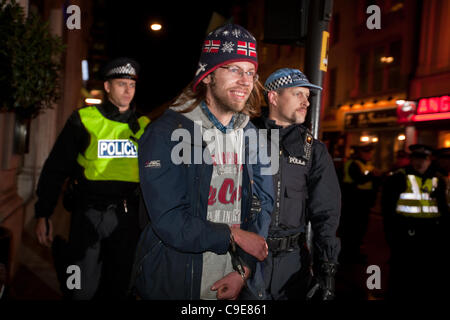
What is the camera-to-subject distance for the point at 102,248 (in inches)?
125

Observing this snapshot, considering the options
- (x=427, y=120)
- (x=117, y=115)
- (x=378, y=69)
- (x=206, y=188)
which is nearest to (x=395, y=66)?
(x=378, y=69)

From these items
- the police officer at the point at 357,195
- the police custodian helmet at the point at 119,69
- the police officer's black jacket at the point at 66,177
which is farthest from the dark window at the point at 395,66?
the police officer's black jacket at the point at 66,177

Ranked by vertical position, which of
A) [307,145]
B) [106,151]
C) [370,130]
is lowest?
[106,151]

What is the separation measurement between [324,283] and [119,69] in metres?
2.58

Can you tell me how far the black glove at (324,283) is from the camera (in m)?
2.54

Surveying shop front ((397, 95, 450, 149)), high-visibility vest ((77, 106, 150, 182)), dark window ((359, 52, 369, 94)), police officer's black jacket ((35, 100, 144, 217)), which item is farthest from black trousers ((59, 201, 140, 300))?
dark window ((359, 52, 369, 94))

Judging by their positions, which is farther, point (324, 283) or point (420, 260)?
point (420, 260)

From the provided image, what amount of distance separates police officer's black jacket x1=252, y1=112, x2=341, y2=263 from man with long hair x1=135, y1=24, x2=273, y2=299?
69 cm

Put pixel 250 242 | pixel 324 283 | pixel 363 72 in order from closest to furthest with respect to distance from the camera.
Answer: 1. pixel 250 242
2. pixel 324 283
3. pixel 363 72

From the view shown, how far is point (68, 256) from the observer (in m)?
3.11

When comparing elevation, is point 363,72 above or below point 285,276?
above

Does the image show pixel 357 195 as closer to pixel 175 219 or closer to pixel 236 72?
pixel 236 72

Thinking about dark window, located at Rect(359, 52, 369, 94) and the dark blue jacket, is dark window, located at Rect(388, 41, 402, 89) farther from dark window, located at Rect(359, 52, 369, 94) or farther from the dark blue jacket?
the dark blue jacket

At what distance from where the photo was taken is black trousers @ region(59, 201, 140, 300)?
10.1ft
